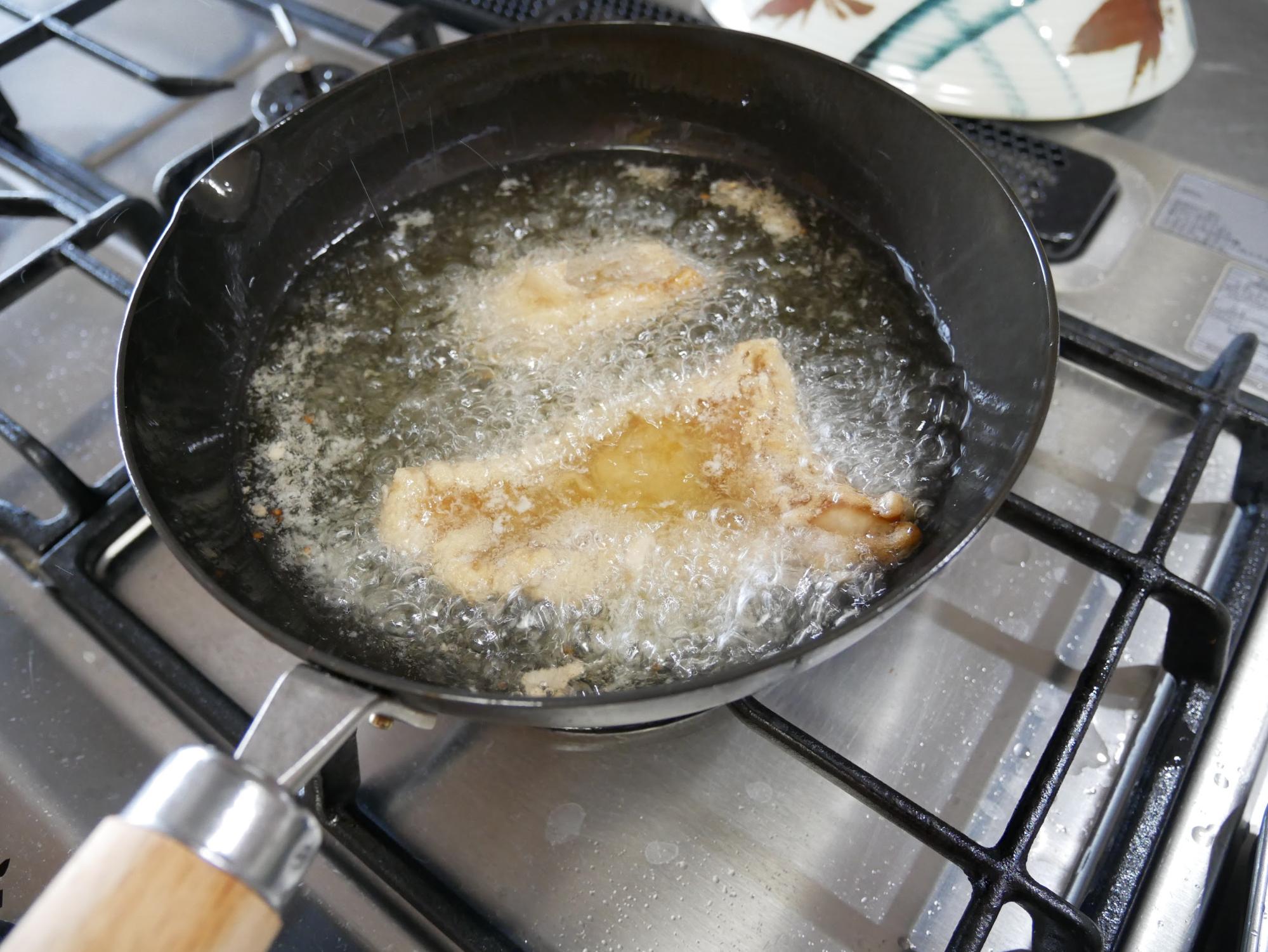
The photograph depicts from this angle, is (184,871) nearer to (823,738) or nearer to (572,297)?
(823,738)

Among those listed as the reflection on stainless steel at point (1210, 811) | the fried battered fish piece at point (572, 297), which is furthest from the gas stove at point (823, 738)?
the fried battered fish piece at point (572, 297)

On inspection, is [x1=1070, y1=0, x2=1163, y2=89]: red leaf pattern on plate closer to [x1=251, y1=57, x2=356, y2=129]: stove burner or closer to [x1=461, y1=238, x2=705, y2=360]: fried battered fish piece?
[x1=461, y1=238, x2=705, y2=360]: fried battered fish piece

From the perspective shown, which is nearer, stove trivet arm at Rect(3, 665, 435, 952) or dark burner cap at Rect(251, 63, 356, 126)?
stove trivet arm at Rect(3, 665, 435, 952)

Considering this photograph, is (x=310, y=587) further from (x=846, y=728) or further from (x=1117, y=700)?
(x=1117, y=700)

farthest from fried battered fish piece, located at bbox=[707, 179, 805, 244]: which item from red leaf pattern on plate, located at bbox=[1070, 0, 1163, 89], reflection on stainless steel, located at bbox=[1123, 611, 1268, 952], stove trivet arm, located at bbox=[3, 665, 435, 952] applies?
stove trivet arm, located at bbox=[3, 665, 435, 952]

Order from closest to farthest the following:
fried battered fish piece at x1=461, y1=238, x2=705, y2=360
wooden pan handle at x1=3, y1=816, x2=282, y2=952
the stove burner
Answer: wooden pan handle at x1=3, y1=816, x2=282, y2=952 < fried battered fish piece at x1=461, y1=238, x2=705, y2=360 < the stove burner

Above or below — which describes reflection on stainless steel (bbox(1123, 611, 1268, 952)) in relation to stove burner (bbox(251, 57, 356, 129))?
below

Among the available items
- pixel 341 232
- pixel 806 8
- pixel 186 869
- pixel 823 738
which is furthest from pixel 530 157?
pixel 186 869

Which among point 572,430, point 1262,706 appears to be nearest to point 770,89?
point 572,430
